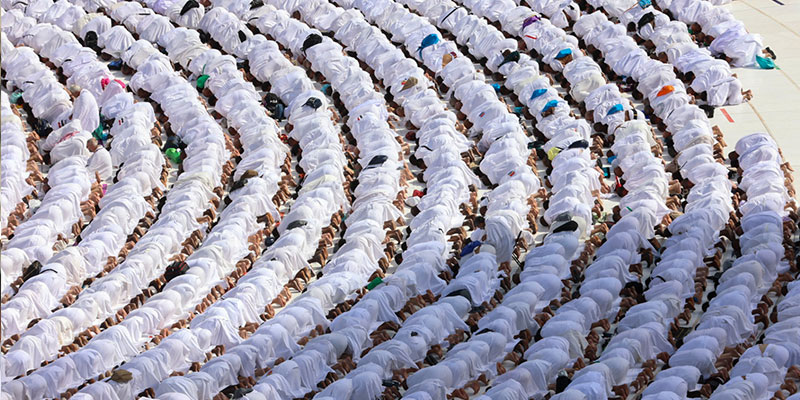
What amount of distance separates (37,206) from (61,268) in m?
4.47

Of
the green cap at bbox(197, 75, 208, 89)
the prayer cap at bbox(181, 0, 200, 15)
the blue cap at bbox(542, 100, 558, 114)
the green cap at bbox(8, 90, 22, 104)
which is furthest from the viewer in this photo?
the prayer cap at bbox(181, 0, 200, 15)

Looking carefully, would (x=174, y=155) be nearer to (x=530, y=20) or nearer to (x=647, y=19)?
(x=530, y=20)

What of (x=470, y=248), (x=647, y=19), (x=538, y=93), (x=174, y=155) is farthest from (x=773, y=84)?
(x=174, y=155)

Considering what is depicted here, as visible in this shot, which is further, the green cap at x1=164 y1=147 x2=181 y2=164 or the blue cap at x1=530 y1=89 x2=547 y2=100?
the blue cap at x1=530 y1=89 x2=547 y2=100

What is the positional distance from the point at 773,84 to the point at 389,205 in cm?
1324

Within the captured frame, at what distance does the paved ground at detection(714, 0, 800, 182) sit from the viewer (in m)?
32.2

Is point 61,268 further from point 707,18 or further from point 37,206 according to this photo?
point 707,18

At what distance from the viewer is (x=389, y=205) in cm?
2808

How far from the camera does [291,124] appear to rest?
1305 inches

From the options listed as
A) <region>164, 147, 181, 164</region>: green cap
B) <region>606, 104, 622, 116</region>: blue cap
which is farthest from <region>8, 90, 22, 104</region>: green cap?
<region>606, 104, 622, 116</region>: blue cap

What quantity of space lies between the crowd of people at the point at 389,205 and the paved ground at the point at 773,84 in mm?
682

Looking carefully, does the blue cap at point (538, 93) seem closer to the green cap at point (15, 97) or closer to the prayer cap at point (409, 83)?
the prayer cap at point (409, 83)

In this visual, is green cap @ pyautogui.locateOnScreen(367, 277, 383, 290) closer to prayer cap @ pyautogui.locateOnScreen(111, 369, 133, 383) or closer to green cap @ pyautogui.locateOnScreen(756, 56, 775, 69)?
prayer cap @ pyautogui.locateOnScreen(111, 369, 133, 383)

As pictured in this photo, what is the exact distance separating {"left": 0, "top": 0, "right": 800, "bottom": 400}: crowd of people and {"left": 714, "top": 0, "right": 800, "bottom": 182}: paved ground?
0.68 meters
